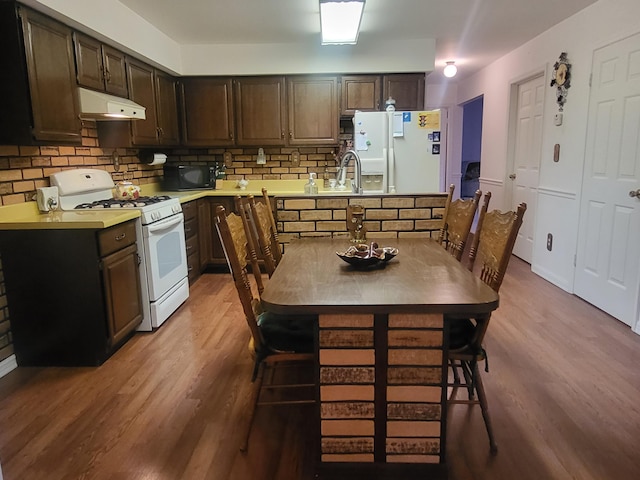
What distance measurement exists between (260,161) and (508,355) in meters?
3.41

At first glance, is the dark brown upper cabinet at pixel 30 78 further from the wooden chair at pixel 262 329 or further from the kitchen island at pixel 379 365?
the kitchen island at pixel 379 365

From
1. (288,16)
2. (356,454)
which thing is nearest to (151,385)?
(356,454)

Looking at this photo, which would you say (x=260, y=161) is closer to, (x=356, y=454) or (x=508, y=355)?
(x=508, y=355)

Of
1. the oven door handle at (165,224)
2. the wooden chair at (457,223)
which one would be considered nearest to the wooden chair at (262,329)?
the wooden chair at (457,223)

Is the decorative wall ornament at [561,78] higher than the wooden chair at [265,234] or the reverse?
higher

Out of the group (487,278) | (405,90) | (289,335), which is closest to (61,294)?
(289,335)

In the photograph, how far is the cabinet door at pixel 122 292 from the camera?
267cm

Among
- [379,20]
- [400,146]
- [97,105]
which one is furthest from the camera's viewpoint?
[400,146]

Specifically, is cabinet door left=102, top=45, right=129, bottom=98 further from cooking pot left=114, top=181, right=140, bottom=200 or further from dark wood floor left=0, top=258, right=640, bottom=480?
dark wood floor left=0, top=258, right=640, bottom=480

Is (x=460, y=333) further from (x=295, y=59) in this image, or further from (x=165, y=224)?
(x=295, y=59)

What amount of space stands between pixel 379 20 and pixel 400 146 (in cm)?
112

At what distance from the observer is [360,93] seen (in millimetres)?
4730

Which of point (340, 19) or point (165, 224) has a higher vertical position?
point (340, 19)

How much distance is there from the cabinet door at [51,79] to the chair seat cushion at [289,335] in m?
1.81
